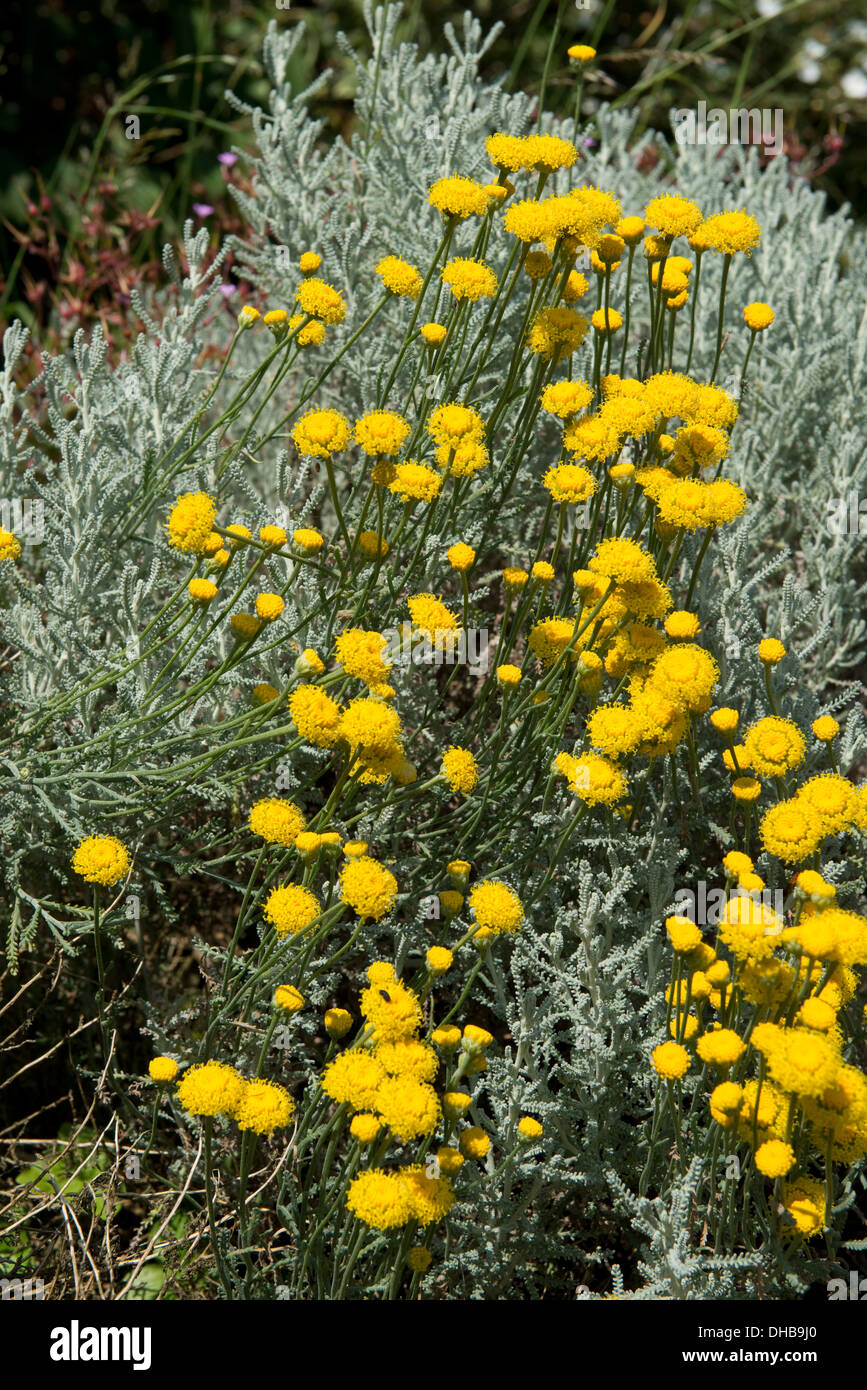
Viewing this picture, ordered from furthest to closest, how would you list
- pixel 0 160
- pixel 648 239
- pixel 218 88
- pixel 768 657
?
pixel 218 88 → pixel 0 160 → pixel 648 239 → pixel 768 657

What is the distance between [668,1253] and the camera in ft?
5.80

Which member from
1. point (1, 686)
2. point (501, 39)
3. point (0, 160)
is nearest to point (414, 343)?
point (1, 686)

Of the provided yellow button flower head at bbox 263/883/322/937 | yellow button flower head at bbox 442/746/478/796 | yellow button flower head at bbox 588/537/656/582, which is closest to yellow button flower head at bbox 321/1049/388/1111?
yellow button flower head at bbox 263/883/322/937

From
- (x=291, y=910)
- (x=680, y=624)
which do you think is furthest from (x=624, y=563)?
(x=291, y=910)

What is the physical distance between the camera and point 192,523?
72.7 inches

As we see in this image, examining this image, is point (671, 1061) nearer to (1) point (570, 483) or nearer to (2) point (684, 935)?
(2) point (684, 935)

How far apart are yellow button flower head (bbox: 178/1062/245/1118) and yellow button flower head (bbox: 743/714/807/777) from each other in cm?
86

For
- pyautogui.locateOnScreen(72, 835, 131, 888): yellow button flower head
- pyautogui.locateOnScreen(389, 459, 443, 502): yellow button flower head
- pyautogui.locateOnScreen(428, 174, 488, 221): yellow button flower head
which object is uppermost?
pyautogui.locateOnScreen(428, 174, 488, 221): yellow button flower head

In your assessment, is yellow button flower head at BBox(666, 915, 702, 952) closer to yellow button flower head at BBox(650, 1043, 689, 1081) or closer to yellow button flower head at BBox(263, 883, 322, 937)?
yellow button flower head at BBox(650, 1043, 689, 1081)

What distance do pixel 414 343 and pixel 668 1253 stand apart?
180 centimetres

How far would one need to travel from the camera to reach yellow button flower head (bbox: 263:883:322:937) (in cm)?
170

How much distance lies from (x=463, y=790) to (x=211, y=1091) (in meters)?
0.57

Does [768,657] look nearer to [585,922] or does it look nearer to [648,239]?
[585,922]
